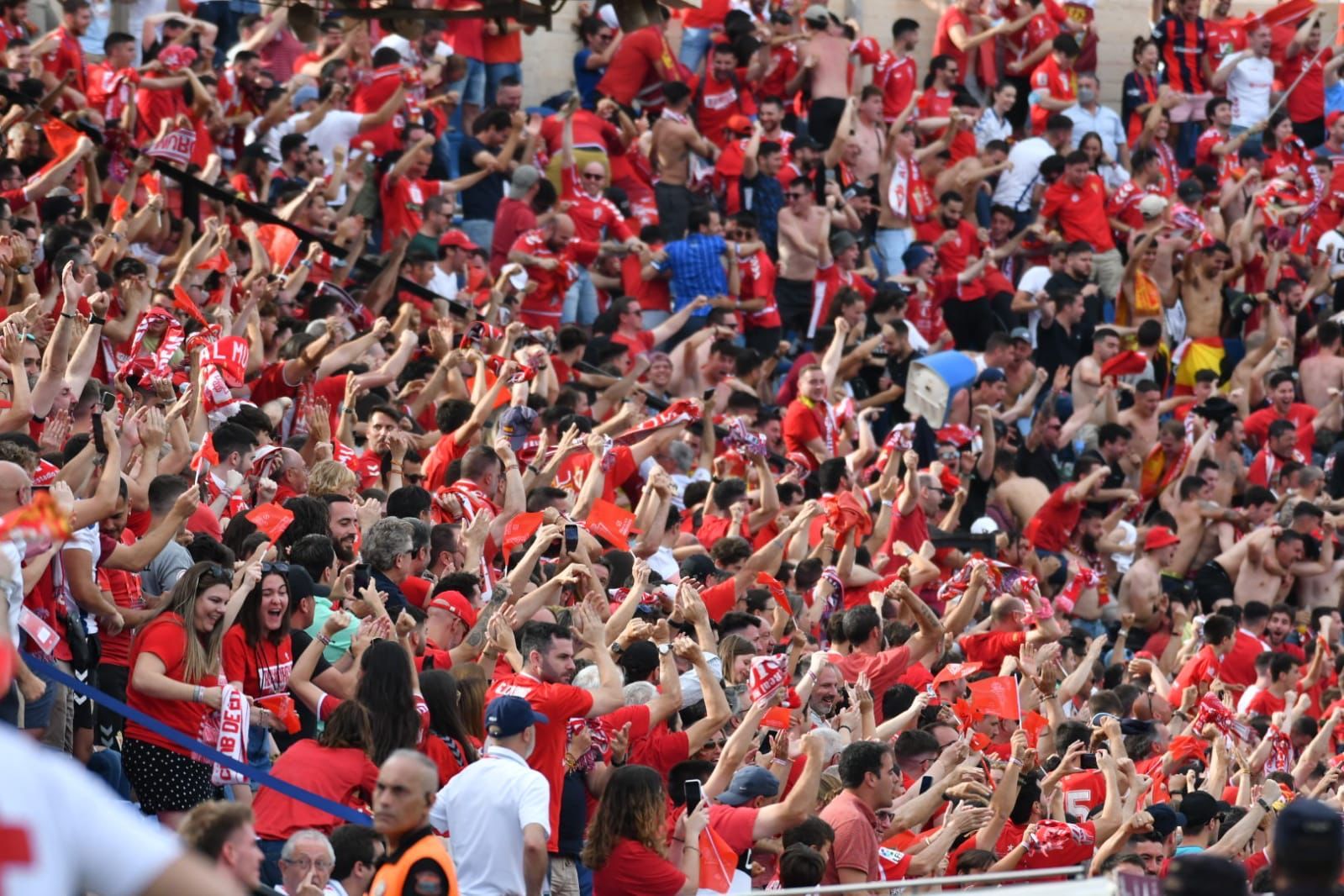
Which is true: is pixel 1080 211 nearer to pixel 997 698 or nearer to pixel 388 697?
pixel 997 698

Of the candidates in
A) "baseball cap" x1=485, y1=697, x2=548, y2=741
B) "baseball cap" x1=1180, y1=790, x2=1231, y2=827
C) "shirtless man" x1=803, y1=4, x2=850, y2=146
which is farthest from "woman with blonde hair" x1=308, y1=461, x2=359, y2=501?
"shirtless man" x1=803, y1=4, x2=850, y2=146

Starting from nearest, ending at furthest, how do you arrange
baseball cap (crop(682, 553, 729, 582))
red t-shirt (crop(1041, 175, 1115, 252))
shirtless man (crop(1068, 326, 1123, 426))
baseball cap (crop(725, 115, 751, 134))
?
baseball cap (crop(682, 553, 729, 582)) < shirtless man (crop(1068, 326, 1123, 426)) < baseball cap (crop(725, 115, 751, 134)) < red t-shirt (crop(1041, 175, 1115, 252))

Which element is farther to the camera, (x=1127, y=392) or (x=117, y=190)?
(x=1127, y=392)

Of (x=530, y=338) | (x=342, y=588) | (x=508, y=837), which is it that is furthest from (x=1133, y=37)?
(x=508, y=837)

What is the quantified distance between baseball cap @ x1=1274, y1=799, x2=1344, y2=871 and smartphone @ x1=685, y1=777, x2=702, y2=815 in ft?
11.8

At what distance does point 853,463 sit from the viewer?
14.3 m

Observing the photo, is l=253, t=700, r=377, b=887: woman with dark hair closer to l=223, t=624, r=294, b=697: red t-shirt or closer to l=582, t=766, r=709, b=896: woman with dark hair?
l=223, t=624, r=294, b=697: red t-shirt

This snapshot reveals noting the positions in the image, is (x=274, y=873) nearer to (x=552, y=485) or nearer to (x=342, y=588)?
(x=342, y=588)

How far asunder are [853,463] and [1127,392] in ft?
13.3

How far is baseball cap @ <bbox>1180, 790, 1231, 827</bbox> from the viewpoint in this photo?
9.30 m

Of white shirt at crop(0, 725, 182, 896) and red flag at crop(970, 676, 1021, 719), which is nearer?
white shirt at crop(0, 725, 182, 896)

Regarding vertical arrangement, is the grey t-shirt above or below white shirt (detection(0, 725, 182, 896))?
below

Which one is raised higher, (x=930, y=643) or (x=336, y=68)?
(x=336, y=68)

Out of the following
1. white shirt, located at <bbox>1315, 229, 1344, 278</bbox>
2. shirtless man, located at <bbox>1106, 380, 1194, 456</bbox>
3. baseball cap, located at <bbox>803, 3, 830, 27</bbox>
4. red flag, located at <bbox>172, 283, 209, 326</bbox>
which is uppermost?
baseball cap, located at <bbox>803, 3, 830, 27</bbox>
